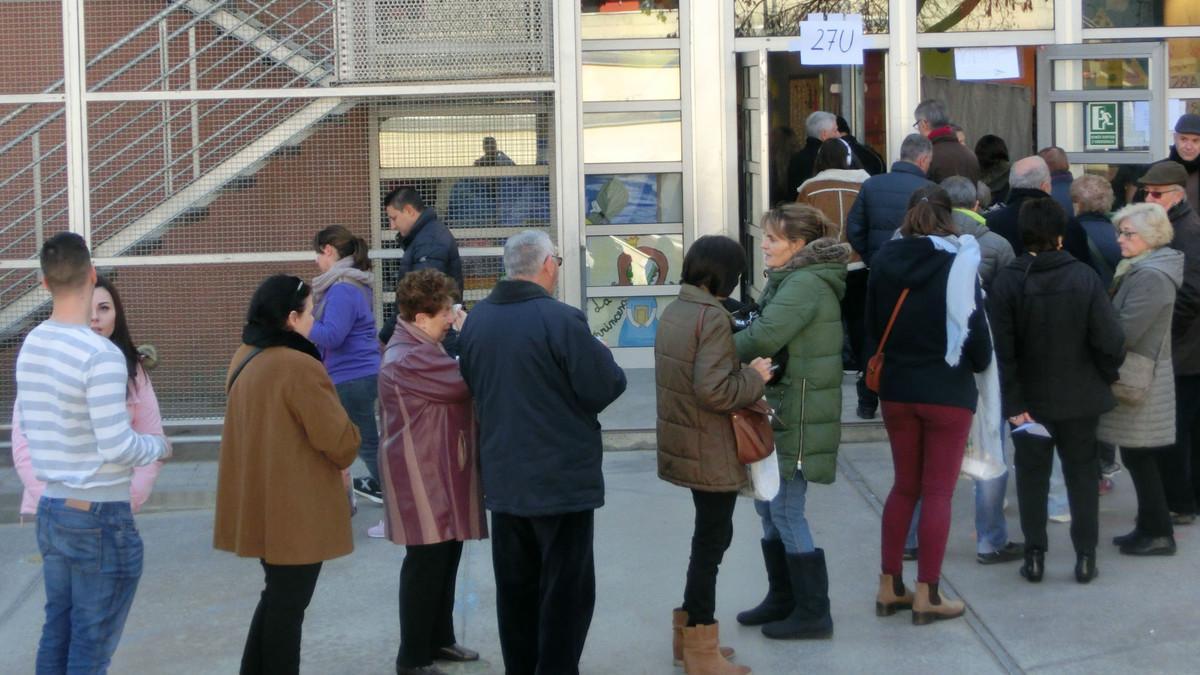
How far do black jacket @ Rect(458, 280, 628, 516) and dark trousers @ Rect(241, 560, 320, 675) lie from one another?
2.20 feet

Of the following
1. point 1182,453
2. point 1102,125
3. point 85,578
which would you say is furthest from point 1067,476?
point 1102,125

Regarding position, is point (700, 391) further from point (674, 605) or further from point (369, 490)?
point (369, 490)

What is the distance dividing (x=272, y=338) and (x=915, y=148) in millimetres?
4819

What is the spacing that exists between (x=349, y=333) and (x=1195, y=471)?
417 cm

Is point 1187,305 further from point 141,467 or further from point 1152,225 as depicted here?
point 141,467

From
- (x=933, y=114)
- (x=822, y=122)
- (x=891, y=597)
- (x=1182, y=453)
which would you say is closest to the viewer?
(x=891, y=597)

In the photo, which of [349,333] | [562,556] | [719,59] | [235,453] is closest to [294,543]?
[235,453]

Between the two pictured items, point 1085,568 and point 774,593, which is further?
point 1085,568

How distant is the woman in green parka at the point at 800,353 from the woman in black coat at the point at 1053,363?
958 millimetres

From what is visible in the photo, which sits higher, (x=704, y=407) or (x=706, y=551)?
(x=704, y=407)

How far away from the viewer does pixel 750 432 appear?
4.85 m

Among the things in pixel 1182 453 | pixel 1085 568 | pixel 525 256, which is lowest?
pixel 1085 568

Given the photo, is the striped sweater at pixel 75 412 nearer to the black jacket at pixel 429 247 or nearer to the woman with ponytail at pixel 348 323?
the woman with ponytail at pixel 348 323

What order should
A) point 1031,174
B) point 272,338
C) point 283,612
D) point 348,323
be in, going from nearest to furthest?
1. point 272,338
2. point 283,612
3. point 348,323
4. point 1031,174
